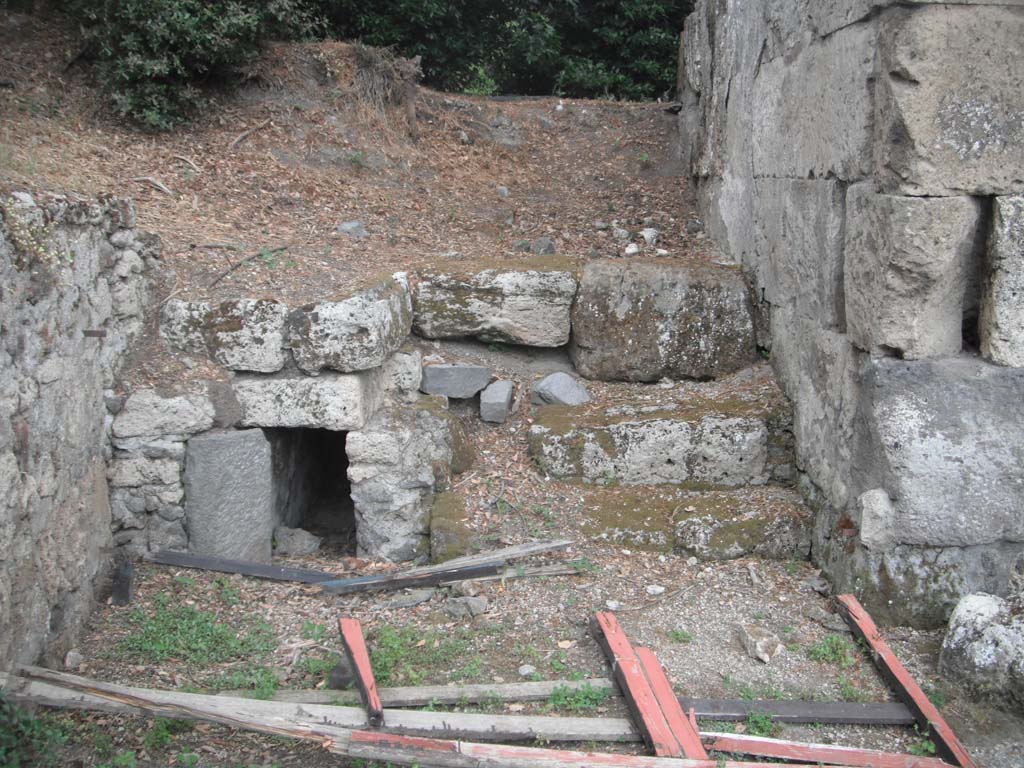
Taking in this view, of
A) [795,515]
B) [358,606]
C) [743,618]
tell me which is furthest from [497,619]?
[795,515]

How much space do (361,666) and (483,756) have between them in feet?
2.22

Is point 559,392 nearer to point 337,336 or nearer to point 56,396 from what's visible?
point 337,336

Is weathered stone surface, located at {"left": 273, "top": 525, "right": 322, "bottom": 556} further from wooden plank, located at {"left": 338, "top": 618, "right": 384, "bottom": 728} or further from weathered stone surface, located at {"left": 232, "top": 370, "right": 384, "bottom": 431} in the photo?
wooden plank, located at {"left": 338, "top": 618, "right": 384, "bottom": 728}

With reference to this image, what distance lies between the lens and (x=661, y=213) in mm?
6496

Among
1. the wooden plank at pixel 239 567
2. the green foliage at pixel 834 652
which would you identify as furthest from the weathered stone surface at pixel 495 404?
the green foliage at pixel 834 652

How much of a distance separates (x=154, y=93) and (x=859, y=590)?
19.1 feet

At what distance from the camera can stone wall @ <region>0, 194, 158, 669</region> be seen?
11.1 feet

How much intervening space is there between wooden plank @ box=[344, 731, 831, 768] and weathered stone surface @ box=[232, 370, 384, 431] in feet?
6.36

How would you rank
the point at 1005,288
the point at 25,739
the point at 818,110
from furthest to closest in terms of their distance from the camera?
1. the point at 818,110
2. the point at 1005,288
3. the point at 25,739

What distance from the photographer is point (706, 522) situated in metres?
4.45

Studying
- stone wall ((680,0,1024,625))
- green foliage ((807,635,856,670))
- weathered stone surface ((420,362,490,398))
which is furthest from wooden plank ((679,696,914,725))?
weathered stone surface ((420,362,490,398))

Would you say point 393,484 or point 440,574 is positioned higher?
point 393,484

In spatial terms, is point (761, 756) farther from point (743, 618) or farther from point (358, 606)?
point (358, 606)

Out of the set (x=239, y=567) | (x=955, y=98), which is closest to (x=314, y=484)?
(x=239, y=567)
